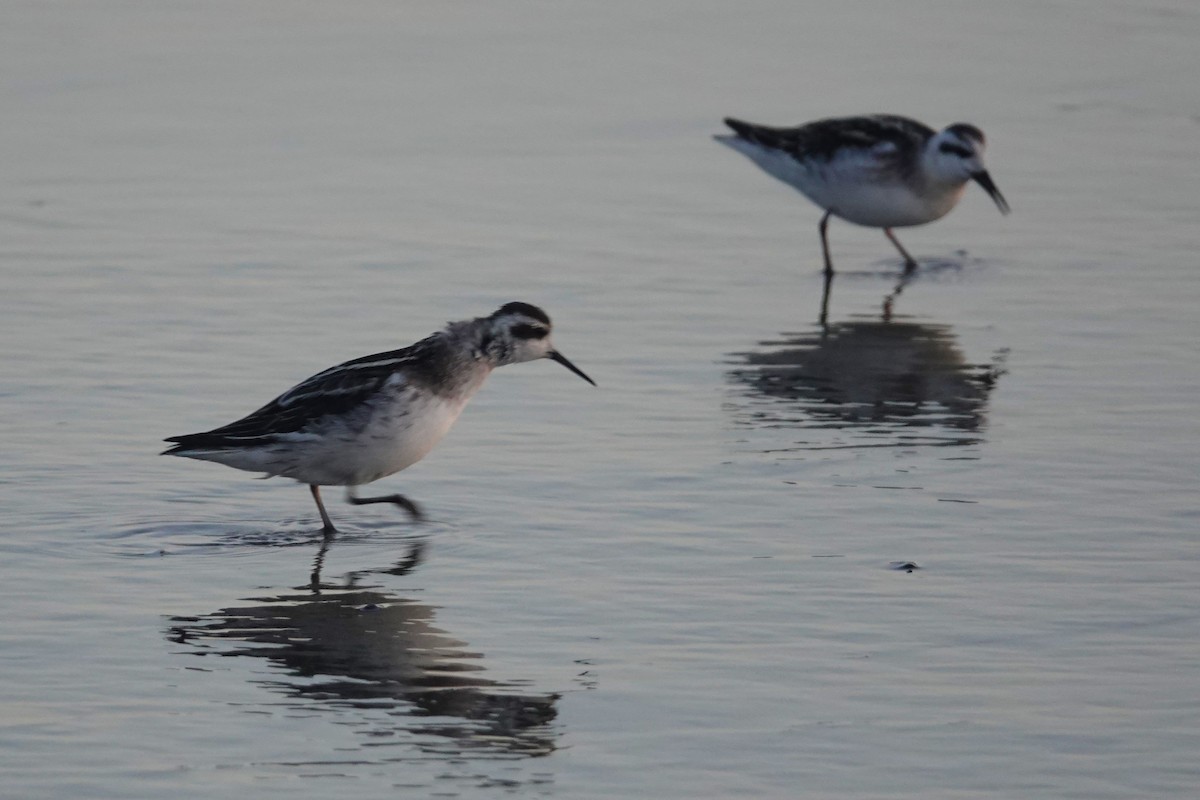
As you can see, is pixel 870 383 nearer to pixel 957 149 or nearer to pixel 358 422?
pixel 358 422

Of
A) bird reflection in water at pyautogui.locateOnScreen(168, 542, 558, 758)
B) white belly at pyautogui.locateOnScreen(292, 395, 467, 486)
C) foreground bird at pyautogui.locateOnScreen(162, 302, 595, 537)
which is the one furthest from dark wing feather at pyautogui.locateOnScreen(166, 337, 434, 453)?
bird reflection in water at pyautogui.locateOnScreen(168, 542, 558, 758)

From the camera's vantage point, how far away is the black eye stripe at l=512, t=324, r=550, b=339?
1157cm

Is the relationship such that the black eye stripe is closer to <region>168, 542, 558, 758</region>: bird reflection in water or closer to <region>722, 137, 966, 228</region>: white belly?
<region>168, 542, 558, 758</region>: bird reflection in water

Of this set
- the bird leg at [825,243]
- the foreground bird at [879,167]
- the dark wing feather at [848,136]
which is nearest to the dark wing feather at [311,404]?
the bird leg at [825,243]

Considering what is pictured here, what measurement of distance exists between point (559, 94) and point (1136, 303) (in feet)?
28.9

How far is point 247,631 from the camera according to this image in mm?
9180

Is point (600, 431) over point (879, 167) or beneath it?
beneath

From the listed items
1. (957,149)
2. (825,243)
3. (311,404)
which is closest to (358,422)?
(311,404)

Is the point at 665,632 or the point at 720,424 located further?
the point at 720,424

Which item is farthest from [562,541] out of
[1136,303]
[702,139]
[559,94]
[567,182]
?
[559,94]

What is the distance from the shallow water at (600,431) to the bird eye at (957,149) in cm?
86

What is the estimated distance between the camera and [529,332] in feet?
38.1

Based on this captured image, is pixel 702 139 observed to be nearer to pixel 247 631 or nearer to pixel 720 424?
pixel 720 424

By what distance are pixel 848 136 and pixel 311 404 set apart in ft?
29.3
